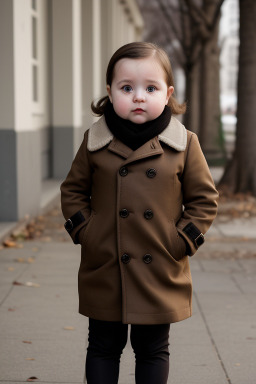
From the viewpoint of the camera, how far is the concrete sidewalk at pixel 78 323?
3908mm

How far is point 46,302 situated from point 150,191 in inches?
103

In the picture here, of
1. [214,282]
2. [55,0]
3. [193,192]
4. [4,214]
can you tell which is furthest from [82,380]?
[55,0]

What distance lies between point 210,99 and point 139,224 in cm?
1818

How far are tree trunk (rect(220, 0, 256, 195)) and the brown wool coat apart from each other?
8.86 m

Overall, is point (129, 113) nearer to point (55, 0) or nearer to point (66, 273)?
point (66, 273)

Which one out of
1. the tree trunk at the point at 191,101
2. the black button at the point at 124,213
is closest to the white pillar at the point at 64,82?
the black button at the point at 124,213

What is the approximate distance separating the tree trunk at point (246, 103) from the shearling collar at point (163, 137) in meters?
8.85

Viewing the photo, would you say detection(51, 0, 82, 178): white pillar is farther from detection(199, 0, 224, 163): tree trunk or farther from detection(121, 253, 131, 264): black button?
detection(121, 253, 131, 264): black button

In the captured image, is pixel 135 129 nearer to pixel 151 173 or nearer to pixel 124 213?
pixel 151 173

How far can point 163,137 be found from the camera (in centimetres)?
288

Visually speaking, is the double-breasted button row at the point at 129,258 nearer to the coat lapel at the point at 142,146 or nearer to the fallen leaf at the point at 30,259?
the coat lapel at the point at 142,146

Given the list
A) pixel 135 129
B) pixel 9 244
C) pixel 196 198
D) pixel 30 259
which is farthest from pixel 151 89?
pixel 9 244

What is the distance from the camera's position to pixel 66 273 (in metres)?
6.20

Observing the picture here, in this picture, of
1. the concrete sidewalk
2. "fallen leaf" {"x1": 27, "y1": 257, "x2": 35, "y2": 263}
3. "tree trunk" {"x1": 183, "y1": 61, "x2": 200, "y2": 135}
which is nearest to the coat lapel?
the concrete sidewalk
